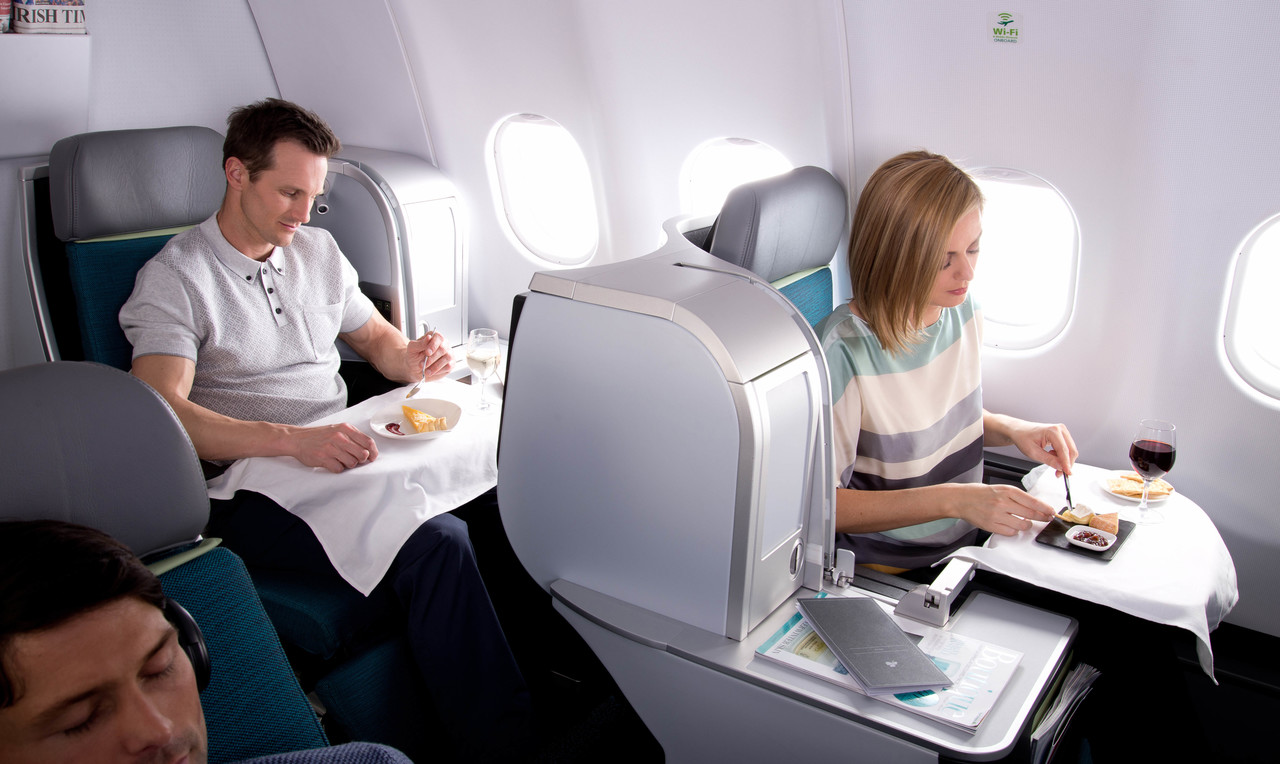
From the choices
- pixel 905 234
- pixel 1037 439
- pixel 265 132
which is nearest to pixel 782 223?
pixel 905 234

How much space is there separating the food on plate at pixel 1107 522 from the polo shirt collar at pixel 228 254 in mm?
2208

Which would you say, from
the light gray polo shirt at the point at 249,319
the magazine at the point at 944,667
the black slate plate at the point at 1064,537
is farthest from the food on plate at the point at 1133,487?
the light gray polo shirt at the point at 249,319

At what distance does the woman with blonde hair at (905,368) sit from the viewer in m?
1.98

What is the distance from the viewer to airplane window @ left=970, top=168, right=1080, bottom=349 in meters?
2.90

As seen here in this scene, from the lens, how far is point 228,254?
258 centimetres

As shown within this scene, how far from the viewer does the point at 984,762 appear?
135 centimetres

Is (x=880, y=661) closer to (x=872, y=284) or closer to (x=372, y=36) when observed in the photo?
(x=872, y=284)

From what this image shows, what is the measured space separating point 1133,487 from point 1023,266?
3.88 feet

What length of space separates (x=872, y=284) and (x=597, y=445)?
78cm

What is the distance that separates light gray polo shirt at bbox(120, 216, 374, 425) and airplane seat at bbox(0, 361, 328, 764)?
1.10 metres

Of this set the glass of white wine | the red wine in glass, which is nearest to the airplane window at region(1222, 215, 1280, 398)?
the red wine in glass

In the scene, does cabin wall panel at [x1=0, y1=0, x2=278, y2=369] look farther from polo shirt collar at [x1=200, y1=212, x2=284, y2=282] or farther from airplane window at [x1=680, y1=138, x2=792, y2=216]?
airplane window at [x1=680, y1=138, x2=792, y2=216]

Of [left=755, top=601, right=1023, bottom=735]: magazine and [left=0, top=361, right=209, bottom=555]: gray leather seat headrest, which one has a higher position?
[left=0, top=361, right=209, bottom=555]: gray leather seat headrest

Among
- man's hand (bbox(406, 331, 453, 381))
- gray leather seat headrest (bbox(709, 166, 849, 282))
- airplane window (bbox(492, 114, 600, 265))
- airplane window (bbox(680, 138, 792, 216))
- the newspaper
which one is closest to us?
gray leather seat headrest (bbox(709, 166, 849, 282))
